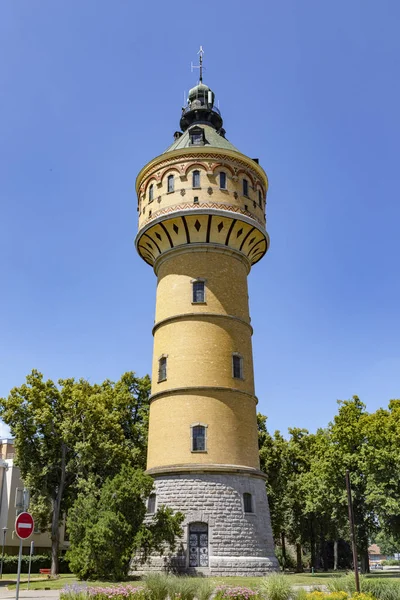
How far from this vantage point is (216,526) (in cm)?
2394

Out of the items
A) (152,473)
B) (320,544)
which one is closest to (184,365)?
(152,473)

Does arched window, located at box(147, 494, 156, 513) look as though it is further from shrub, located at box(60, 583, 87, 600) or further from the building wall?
shrub, located at box(60, 583, 87, 600)

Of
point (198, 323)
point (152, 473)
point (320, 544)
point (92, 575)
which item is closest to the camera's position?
point (92, 575)

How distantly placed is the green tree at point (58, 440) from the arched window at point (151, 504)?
17.0ft

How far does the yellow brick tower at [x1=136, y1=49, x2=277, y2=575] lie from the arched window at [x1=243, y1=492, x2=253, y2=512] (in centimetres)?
4

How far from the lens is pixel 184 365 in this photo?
88.3 ft

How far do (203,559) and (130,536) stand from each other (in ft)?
11.3

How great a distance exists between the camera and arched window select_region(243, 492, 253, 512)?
2517cm

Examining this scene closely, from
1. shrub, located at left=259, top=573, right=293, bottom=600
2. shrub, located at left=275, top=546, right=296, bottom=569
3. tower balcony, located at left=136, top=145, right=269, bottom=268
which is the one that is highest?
tower balcony, located at left=136, top=145, right=269, bottom=268

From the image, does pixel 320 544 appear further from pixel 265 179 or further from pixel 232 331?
pixel 265 179

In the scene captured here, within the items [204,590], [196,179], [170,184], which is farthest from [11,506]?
[204,590]

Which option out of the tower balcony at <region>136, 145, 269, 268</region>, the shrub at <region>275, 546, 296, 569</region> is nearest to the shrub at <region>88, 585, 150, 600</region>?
the tower balcony at <region>136, 145, 269, 268</region>

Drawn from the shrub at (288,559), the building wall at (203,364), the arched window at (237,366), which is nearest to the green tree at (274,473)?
the shrub at (288,559)

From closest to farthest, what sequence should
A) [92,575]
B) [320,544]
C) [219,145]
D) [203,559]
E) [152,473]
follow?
1. [92,575]
2. [203,559]
3. [152,473]
4. [219,145]
5. [320,544]
